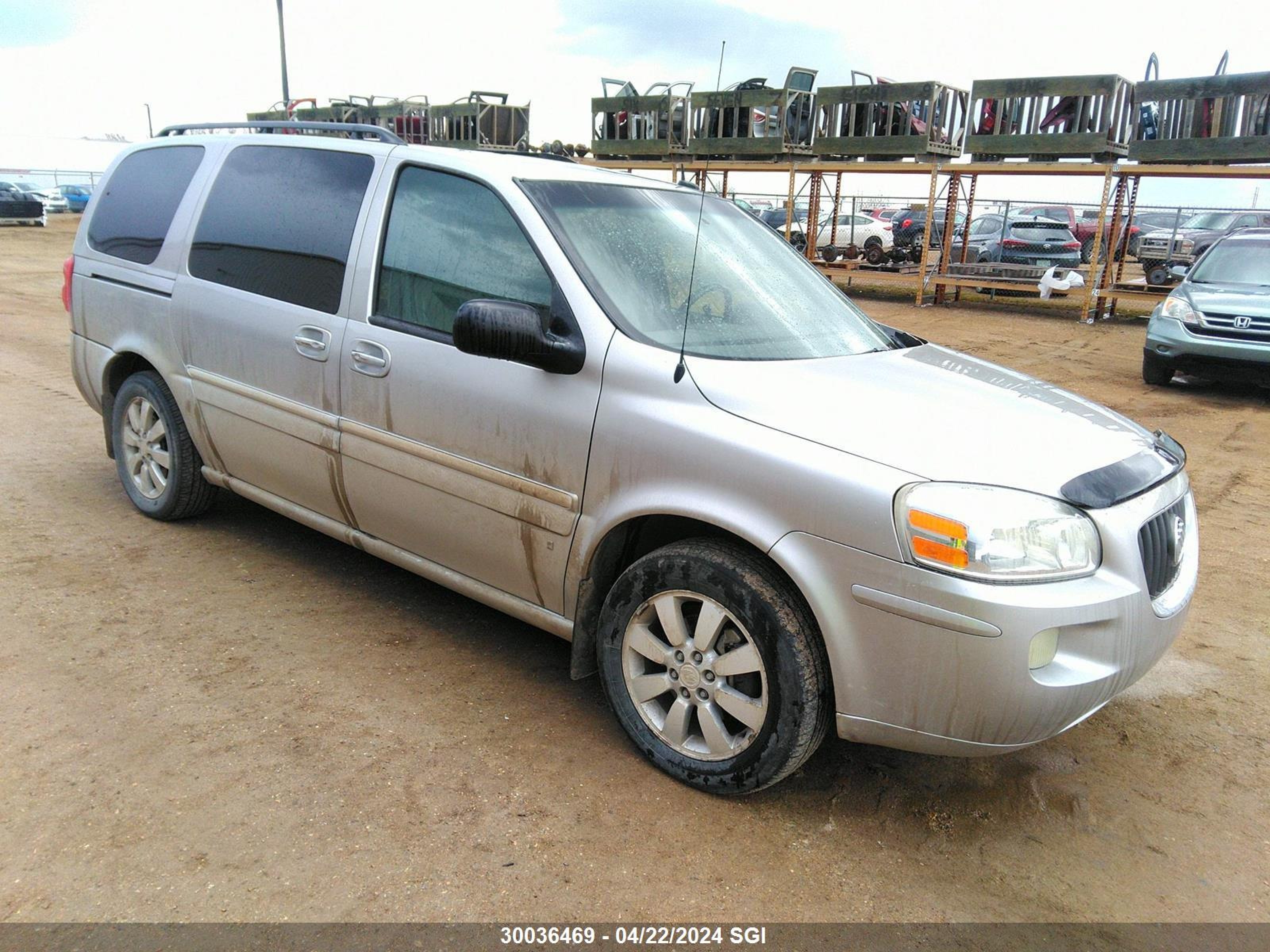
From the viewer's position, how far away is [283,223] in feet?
13.6

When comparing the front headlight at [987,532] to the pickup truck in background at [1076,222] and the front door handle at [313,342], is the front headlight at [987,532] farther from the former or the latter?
the pickup truck in background at [1076,222]

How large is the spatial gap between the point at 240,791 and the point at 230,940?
620 millimetres

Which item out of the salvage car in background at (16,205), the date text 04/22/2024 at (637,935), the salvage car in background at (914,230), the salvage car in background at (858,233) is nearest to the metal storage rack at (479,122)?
the salvage car in background at (858,233)

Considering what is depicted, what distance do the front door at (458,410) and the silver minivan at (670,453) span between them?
11 millimetres

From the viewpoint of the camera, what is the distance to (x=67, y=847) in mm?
2648

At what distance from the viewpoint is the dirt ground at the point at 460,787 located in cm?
259

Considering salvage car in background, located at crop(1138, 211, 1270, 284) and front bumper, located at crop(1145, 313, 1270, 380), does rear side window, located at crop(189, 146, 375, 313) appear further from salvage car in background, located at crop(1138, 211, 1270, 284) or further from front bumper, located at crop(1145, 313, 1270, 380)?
salvage car in background, located at crop(1138, 211, 1270, 284)

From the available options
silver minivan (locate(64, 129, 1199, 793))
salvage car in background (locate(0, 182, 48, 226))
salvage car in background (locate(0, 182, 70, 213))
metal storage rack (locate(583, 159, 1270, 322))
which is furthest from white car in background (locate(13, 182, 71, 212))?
silver minivan (locate(64, 129, 1199, 793))

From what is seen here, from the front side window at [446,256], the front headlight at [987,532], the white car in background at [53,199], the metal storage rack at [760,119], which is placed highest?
the metal storage rack at [760,119]

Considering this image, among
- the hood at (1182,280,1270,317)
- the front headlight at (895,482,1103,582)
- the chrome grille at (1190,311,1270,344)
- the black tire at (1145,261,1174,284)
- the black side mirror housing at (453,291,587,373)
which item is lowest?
the black tire at (1145,261,1174,284)

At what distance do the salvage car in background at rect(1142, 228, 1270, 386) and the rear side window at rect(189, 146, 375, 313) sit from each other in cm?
904

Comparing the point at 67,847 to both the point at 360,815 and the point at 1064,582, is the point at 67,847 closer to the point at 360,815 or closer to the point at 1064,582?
the point at 360,815

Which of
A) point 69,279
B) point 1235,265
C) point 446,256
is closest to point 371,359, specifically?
point 446,256

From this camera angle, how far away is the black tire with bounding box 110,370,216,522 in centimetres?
473
